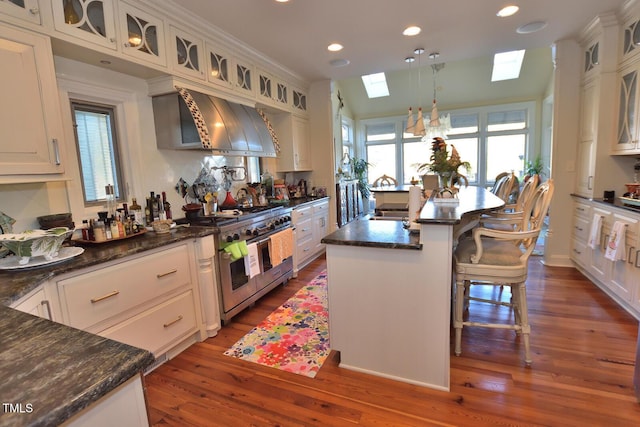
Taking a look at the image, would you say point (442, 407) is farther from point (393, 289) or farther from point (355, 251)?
point (355, 251)

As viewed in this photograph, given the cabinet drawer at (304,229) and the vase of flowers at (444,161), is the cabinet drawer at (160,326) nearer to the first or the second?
the cabinet drawer at (304,229)

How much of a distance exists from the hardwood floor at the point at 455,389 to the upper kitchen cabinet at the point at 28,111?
1436mm

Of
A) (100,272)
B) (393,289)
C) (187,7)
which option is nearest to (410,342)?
(393,289)

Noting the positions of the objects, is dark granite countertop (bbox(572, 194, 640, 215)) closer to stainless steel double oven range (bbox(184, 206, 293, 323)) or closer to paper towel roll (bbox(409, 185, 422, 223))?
paper towel roll (bbox(409, 185, 422, 223))

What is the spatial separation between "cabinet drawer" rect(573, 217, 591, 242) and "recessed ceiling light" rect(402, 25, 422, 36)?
2746 mm

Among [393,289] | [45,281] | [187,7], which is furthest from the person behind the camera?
[187,7]

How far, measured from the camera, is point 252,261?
9.71 ft

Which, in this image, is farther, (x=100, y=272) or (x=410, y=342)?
(x=410, y=342)

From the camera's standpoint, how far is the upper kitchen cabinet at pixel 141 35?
2209mm

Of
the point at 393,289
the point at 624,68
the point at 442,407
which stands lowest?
the point at 442,407

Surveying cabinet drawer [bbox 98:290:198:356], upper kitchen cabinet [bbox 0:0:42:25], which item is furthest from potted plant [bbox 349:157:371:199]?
upper kitchen cabinet [bbox 0:0:42:25]

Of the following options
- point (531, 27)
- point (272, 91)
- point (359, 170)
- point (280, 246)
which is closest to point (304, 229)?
point (280, 246)

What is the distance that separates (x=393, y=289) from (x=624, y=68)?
339 cm

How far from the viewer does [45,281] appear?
60.7 inches
